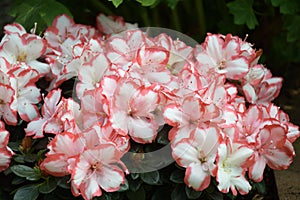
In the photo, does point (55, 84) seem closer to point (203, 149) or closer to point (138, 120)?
point (138, 120)

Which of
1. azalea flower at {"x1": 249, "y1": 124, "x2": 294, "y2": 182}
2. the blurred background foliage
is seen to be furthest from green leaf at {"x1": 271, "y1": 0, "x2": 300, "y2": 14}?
azalea flower at {"x1": 249, "y1": 124, "x2": 294, "y2": 182}

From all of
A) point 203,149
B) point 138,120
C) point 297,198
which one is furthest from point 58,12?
point 297,198

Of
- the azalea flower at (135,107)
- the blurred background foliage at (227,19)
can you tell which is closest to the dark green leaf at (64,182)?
the azalea flower at (135,107)

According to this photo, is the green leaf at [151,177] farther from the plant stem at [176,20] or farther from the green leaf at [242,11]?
the plant stem at [176,20]

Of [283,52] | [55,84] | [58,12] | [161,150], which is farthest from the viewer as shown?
[283,52]

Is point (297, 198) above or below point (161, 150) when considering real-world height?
below

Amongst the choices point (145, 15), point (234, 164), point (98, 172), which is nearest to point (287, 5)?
point (145, 15)
